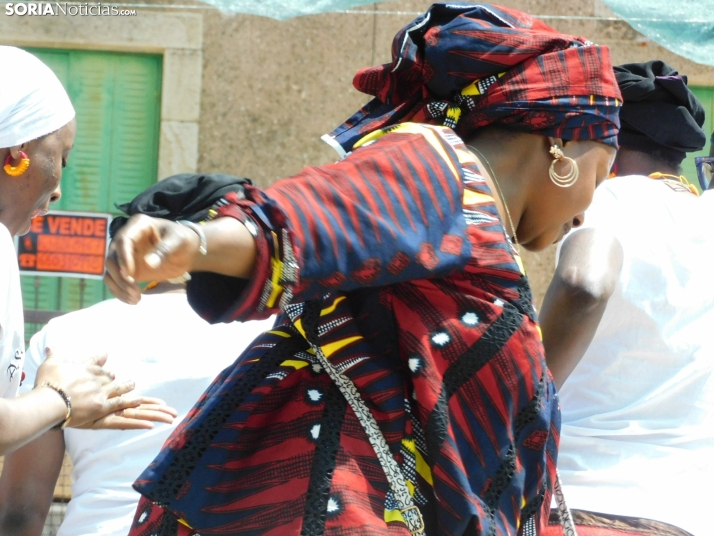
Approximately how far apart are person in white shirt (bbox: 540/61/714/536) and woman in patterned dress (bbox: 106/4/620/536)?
0.62 metres

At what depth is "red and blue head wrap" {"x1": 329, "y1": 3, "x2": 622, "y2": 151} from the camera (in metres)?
1.76

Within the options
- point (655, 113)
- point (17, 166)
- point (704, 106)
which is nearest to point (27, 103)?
point (17, 166)

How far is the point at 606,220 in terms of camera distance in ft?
8.16

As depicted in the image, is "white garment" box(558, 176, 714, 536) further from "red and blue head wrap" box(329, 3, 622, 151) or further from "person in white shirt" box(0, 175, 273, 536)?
"person in white shirt" box(0, 175, 273, 536)

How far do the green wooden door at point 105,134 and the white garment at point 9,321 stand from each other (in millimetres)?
3887

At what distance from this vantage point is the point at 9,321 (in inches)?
87.2

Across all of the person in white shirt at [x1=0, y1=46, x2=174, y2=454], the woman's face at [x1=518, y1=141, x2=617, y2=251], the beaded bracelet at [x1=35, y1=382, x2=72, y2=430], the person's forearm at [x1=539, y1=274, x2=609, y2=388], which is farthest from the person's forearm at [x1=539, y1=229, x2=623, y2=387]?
the beaded bracelet at [x1=35, y1=382, x2=72, y2=430]

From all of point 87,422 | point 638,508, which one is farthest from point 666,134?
point 87,422

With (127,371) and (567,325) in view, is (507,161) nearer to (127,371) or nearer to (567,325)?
(567,325)

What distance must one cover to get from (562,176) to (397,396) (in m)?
0.58

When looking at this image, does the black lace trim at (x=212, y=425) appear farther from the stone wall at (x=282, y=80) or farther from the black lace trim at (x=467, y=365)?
the stone wall at (x=282, y=80)

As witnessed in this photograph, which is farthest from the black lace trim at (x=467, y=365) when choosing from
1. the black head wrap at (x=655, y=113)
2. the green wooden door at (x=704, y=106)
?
the green wooden door at (x=704, y=106)

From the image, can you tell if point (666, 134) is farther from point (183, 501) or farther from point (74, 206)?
point (74, 206)

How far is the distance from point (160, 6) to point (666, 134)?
3388 mm
